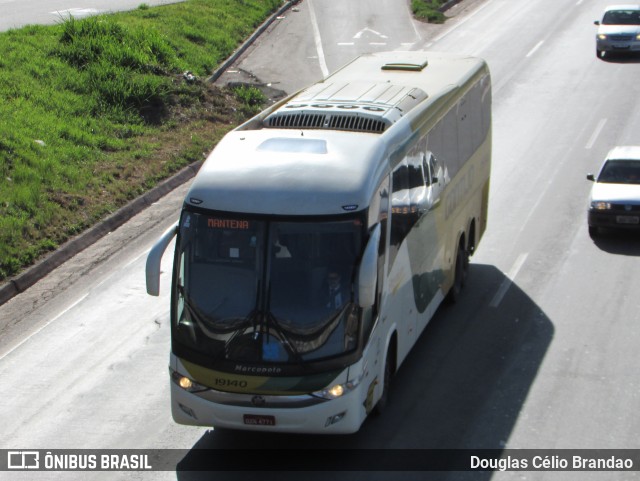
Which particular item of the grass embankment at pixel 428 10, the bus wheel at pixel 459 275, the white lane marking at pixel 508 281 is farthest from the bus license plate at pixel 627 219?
the grass embankment at pixel 428 10

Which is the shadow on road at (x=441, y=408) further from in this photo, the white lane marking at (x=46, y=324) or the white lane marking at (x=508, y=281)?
the white lane marking at (x=46, y=324)

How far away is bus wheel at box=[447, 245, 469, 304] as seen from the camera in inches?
650

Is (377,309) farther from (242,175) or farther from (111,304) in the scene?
(111,304)

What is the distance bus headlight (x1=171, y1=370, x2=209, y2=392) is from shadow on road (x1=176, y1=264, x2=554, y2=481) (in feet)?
3.09

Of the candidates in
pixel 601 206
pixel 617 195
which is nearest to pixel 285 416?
pixel 601 206

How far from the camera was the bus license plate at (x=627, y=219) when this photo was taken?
759 inches

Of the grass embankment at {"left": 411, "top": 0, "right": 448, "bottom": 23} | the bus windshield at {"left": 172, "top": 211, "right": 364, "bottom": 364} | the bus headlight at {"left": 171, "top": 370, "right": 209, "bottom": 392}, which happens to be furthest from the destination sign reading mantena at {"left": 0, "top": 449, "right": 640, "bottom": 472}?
the grass embankment at {"left": 411, "top": 0, "right": 448, "bottom": 23}

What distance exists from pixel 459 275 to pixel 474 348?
217cm

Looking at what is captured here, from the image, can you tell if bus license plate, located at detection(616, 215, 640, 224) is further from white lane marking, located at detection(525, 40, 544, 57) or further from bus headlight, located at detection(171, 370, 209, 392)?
white lane marking, located at detection(525, 40, 544, 57)

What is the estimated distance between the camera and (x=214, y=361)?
11.1 m

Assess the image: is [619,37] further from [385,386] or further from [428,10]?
[385,386]

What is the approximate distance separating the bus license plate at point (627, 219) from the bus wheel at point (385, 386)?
803 cm

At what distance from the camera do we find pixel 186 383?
37.2ft

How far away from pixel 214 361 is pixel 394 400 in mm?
2981
